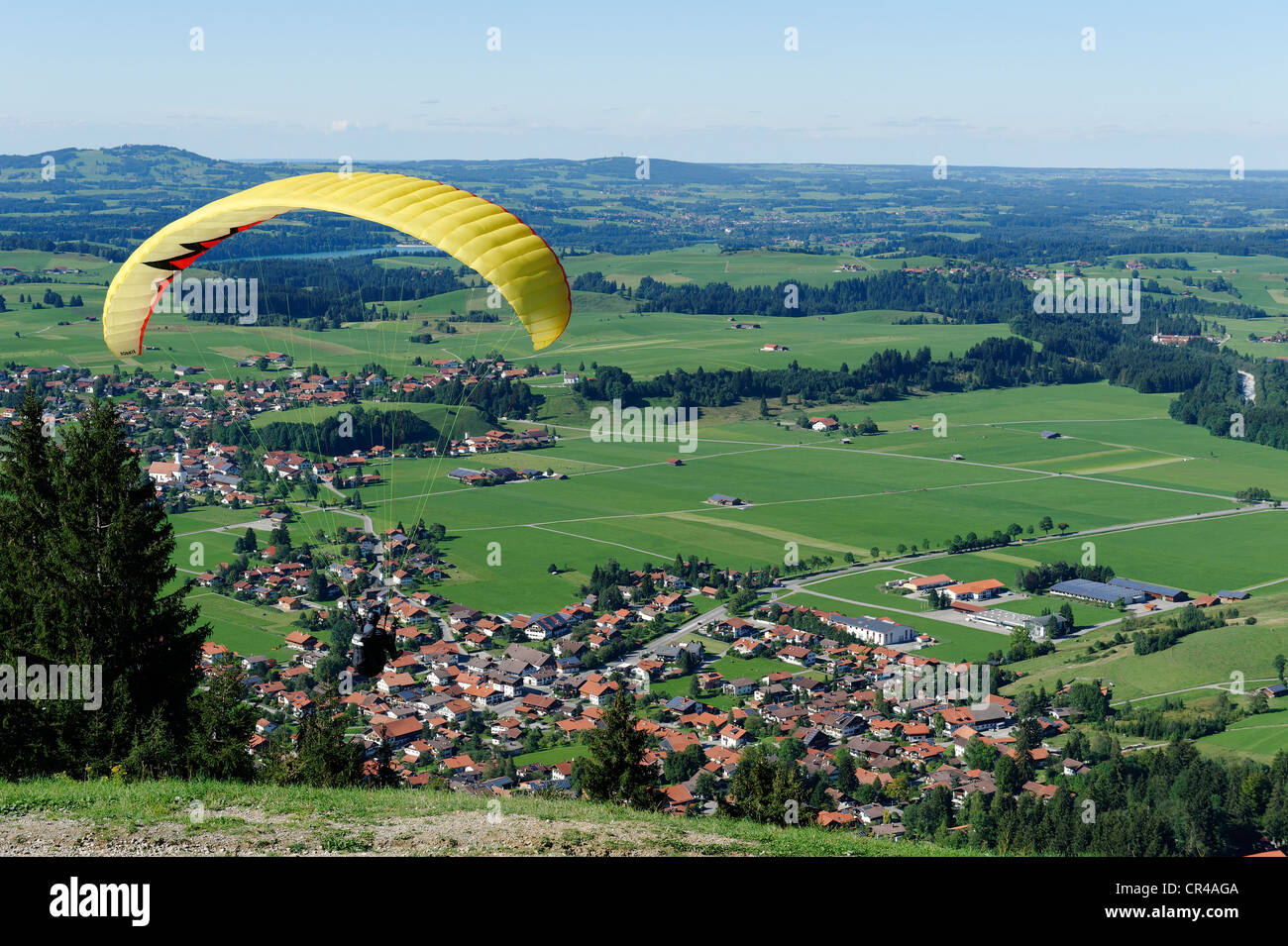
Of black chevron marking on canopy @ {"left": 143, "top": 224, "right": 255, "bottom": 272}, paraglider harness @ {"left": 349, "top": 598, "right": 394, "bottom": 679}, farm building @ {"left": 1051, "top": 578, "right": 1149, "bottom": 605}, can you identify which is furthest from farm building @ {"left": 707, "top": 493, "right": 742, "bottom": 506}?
paraglider harness @ {"left": 349, "top": 598, "right": 394, "bottom": 679}

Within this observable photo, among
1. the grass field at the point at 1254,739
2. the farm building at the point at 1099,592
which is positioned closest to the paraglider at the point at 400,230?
the grass field at the point at 1254,739

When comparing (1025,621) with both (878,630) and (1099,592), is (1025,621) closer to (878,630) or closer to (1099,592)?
(1099,592)

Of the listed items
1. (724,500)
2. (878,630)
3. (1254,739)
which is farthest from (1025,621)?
(724,500)

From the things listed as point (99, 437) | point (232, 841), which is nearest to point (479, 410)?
point (99, 437)

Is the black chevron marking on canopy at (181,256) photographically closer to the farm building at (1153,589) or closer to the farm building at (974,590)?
the farm building at (974,590)

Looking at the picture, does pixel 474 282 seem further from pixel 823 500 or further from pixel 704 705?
pixel 704 705

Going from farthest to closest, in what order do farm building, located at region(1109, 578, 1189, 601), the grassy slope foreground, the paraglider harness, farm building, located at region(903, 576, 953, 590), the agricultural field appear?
the agricultural field, farm building, located at region(903, 576, 953, 590), farm building, located at region(1109, 578, 1189, 601), the paraglider harness, the grassy slope foreground

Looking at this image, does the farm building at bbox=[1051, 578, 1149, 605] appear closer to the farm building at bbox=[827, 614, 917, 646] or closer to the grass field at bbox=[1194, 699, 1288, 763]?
the farm building at bbox=[827, 614, 917, 646]
